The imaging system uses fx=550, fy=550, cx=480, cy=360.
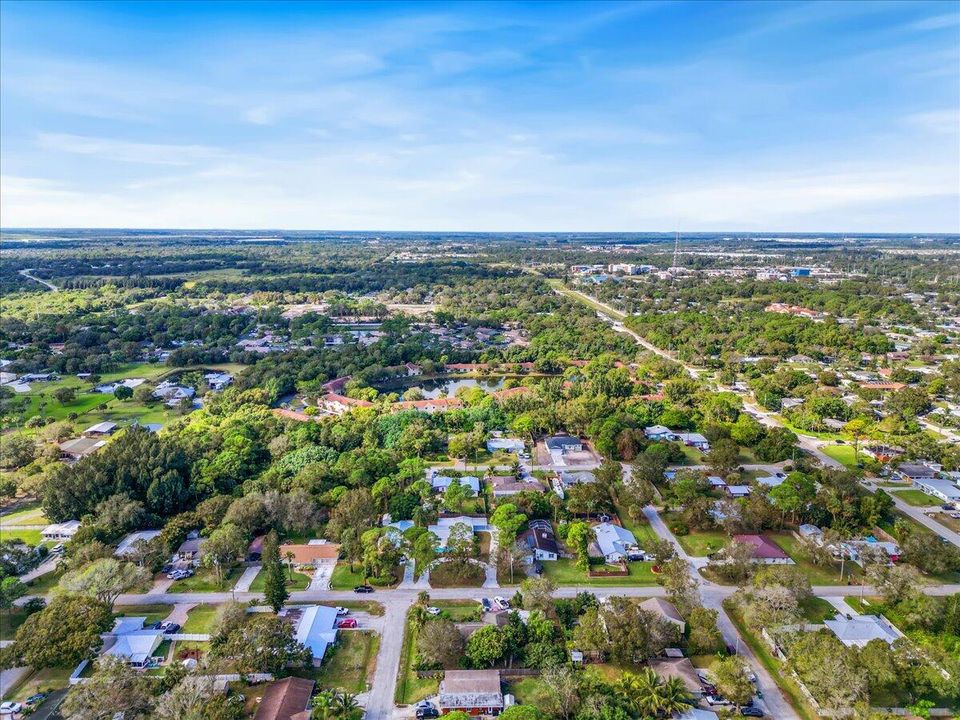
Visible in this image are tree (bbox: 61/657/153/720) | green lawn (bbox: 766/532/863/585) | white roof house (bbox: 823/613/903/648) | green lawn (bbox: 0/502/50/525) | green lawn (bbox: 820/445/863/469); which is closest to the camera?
tree (bbox: 61/657/153/720)

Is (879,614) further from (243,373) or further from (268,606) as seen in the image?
(243,373)

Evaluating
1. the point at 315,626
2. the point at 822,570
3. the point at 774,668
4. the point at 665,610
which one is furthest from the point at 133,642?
the point at 822,570

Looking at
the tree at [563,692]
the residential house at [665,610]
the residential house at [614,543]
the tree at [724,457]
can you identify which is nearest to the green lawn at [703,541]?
the residential house at [614,543]

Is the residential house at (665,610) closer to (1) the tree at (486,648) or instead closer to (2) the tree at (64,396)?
(1) the tree at (486,648)

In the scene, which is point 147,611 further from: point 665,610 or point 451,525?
point 665,610

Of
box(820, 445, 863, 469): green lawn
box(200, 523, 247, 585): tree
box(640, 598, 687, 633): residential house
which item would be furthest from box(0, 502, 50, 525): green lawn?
box(820, 445, 863, 469): green lawn

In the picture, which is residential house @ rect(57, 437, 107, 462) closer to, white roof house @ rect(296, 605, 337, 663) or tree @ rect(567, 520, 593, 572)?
white roof house @ rect(296, 605, 337, 663)
